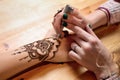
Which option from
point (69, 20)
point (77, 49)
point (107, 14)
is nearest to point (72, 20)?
point (69, 20)

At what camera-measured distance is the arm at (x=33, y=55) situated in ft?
2.68

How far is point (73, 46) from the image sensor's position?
3.05ft

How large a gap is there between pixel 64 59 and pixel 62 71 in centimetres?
6

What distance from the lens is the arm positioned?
816 mm

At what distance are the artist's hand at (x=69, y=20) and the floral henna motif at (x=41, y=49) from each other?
0.09 m

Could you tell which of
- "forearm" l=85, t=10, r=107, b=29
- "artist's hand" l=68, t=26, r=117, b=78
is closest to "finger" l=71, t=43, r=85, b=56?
"artist's hand" l=68, t=26, r=117, b=78

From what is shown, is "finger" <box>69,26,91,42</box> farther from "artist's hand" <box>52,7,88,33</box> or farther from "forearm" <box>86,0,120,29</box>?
"forearm" <box>86,0,120,29</box>

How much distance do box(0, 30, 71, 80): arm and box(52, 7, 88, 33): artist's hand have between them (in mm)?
60

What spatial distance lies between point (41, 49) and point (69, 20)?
18 centimetres

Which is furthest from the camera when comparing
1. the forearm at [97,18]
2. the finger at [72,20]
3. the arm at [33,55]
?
the forearm at [97,18]

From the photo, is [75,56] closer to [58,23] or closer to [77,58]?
[77,58]

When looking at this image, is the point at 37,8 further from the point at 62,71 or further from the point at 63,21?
the point at 62,71

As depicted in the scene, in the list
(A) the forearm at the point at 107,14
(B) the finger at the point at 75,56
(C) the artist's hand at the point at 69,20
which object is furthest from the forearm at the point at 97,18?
(B) the finger at the point at 75,56

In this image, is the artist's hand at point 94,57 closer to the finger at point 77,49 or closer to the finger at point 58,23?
the finger at point 77,49
